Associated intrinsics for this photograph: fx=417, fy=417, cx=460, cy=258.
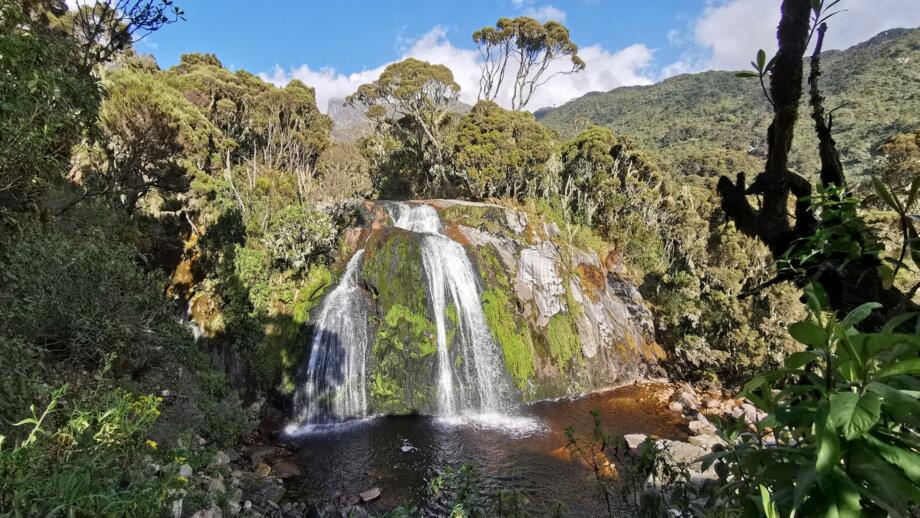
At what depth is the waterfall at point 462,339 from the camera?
14.4m

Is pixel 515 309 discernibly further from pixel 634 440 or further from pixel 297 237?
pixel 297 237

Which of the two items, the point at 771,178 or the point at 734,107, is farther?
the point at 734,107

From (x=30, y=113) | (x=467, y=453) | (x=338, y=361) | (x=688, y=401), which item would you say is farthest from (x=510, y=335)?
(x=30, y=113)

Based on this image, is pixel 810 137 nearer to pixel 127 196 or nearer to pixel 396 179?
pixel 396 179

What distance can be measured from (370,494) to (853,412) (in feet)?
32.0

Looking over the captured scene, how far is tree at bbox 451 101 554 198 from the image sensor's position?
23641 mm

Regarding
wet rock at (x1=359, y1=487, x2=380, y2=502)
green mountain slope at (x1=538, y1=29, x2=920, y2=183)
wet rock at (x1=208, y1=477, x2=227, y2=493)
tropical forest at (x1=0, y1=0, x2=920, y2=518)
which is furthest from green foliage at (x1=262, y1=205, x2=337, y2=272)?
green mountain slope at (x1=538, y1=29, x2=920, y2=183)

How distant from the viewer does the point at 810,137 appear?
177 feet

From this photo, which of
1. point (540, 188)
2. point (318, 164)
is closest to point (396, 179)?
point (318, 164)

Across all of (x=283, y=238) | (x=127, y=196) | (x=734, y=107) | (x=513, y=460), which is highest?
(x=734, y=107)

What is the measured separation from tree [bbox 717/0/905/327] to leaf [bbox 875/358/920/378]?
0.79m

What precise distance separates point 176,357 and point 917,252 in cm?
886

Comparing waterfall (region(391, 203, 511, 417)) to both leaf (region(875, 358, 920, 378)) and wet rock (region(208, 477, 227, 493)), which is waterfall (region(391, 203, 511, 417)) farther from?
leaf (region(875, 358, 920, 378))

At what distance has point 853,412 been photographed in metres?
0.96
